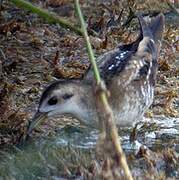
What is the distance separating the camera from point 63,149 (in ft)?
25.8

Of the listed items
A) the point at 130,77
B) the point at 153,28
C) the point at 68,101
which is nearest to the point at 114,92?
the point at 130,77

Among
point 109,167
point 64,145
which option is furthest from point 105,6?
point 109,167

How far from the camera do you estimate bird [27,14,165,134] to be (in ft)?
23.5

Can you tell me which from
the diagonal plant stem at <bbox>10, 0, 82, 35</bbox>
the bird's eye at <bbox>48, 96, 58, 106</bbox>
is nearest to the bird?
the bird's eye at <bbox>48, 96, 58, 106</bbox>

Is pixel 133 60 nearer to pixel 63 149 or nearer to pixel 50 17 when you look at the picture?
pixel 63 149

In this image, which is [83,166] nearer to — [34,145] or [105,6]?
[34,145]

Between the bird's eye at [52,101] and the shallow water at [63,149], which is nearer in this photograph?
the bird's eye at [52,101]

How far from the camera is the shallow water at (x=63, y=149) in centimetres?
742

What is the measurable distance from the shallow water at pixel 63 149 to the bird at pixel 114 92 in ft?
1.04

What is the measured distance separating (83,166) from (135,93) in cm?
86

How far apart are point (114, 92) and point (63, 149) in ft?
2.94

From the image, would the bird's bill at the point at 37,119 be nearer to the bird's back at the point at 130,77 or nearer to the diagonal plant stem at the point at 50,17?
the bird's back at the point at 130,77

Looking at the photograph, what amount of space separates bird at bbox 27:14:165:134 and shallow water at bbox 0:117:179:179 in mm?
316

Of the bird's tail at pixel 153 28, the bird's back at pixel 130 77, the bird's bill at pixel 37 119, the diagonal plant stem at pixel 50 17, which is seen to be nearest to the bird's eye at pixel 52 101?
the bird's bill at pixel 37 119
